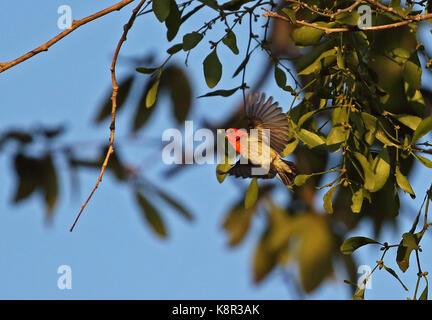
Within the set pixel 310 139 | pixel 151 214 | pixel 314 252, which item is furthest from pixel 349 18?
pixel 314 252

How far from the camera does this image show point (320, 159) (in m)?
3.14

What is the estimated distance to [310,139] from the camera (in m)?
1.32

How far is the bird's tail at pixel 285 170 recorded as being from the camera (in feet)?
5.32

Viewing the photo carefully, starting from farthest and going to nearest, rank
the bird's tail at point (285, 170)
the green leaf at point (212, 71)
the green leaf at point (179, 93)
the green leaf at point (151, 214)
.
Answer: the green leaf at point (179, 93) → the green leaf at point (151, 214) → the bird's tail at point (285, 170) → the green leaf at point (212, 71)

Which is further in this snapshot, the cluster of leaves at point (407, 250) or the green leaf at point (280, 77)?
the green leaf at point (280, 77)

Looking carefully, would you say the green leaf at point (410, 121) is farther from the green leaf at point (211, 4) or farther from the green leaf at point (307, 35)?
the green leaf at point (211, 4)

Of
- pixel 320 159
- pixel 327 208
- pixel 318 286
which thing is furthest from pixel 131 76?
pixel 327 208

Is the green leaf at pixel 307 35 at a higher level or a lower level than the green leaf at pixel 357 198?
higher

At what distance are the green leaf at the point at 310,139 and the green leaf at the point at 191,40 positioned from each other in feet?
0.94

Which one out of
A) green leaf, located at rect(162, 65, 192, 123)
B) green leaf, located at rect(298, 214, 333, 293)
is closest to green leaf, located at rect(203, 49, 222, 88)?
green leaf, located at rect(162, 65, 192, 123)

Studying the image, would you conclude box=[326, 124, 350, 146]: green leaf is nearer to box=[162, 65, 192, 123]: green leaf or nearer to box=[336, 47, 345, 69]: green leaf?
box=[336, 47, 345, 69]: green leaf

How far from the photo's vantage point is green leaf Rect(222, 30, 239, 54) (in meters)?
1.43

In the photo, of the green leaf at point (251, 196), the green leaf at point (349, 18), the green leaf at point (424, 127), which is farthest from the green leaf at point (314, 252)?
the green leaf at point (349, 18)
